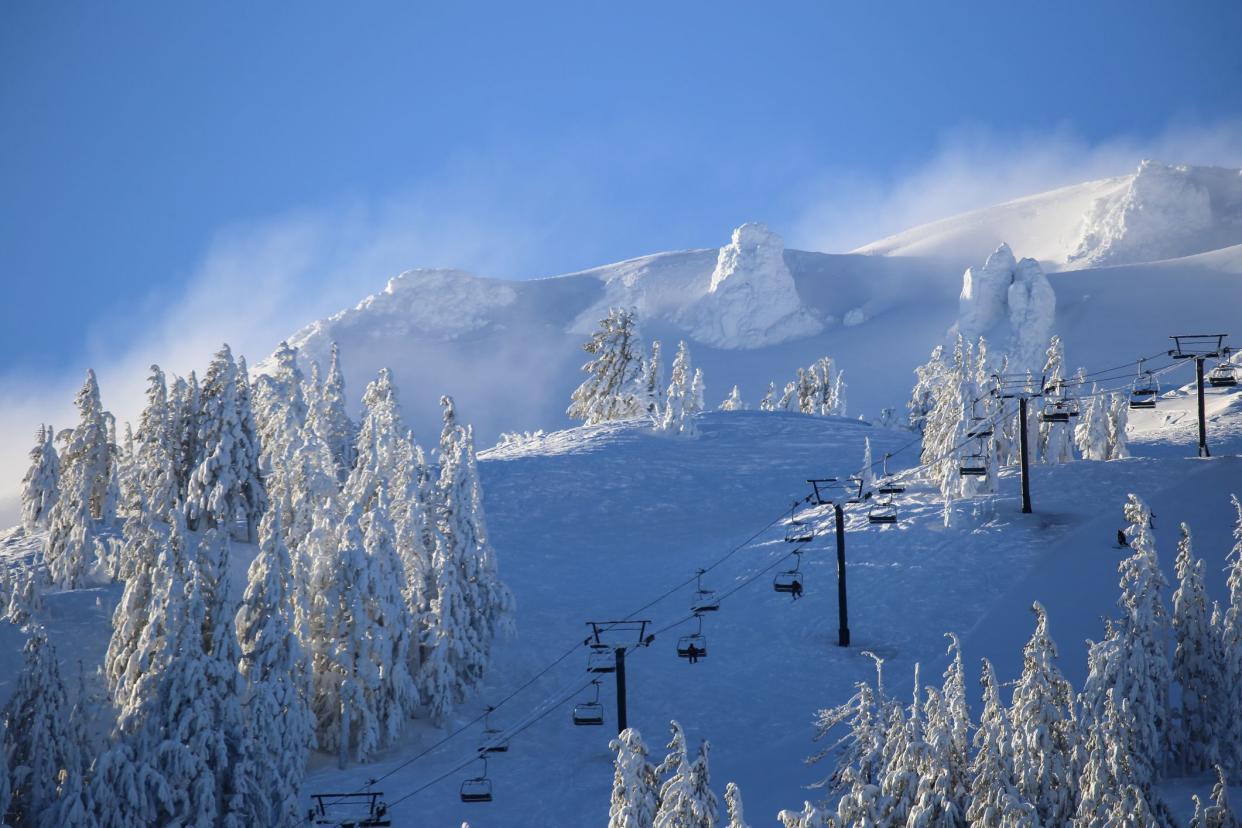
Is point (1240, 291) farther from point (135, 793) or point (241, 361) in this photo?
point (135, 793)

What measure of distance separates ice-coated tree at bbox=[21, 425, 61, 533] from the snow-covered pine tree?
9.36 feet

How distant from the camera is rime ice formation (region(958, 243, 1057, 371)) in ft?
506

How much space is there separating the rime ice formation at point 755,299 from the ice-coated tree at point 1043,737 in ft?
567

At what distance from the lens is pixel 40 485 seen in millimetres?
52594

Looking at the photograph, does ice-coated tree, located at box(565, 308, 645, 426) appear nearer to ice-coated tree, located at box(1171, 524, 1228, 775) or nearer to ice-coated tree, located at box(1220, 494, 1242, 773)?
ice-coated tree, located at box(1171, 524, 1228, 775)

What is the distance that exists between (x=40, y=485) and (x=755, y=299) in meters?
151

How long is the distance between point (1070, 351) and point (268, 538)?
459 feet

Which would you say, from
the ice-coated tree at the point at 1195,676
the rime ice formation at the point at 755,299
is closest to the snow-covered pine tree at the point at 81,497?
the ice-coated tree at the point at 1195,676

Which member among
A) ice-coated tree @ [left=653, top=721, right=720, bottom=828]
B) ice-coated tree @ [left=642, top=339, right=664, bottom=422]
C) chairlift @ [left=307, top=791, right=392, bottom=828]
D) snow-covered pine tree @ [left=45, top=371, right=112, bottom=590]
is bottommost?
chairlift @ [left=307, top=791, right=392, bottom=828]

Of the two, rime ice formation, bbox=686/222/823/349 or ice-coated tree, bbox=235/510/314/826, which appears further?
rime ice formation, bbox=686/222/823/349

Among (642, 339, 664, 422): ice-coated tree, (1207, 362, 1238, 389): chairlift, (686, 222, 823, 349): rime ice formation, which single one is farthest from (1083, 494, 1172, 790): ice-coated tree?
(686, 222, 823, 349): rime ice formation

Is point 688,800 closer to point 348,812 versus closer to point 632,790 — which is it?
point 632,790

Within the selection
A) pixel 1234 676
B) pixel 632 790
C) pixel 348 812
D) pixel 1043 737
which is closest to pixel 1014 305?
pixel 1234 676

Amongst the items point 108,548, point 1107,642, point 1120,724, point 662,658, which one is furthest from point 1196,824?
point 108,548
